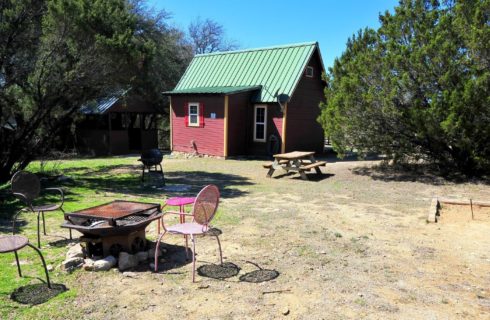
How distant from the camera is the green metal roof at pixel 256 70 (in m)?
17.4

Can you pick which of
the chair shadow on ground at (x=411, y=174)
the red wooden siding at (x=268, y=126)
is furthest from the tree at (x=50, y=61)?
the chair shadow on ground at (x=411, y=174)

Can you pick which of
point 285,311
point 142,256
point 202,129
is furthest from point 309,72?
point 285,311

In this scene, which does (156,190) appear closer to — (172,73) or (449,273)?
(449,273)

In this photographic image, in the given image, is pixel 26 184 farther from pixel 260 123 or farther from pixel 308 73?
pixel 308 73

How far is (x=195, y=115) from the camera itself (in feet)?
60.3

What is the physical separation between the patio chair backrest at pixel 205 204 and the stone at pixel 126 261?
1.00 m

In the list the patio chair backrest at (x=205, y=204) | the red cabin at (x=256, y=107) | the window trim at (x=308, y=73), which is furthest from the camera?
the window trim at (x=308, y=73)

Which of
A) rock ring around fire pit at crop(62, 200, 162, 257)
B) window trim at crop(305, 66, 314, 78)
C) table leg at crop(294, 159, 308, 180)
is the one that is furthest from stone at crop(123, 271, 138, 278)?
window trim at crop(305, 66, 314, 78)

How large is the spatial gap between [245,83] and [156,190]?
9833 mm

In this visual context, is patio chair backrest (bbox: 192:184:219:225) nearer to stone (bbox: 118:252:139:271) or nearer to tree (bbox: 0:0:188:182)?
stone (bbox: 118:252:139:271)

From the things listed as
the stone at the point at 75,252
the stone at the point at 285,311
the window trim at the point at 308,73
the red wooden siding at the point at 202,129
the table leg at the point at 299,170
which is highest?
the window trim at the point at 308,73

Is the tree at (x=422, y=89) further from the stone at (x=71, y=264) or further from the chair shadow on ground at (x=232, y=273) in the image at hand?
the stone at (x=71, y=264)

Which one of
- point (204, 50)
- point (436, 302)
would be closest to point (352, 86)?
point (436, 302)

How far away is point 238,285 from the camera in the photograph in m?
4.20
